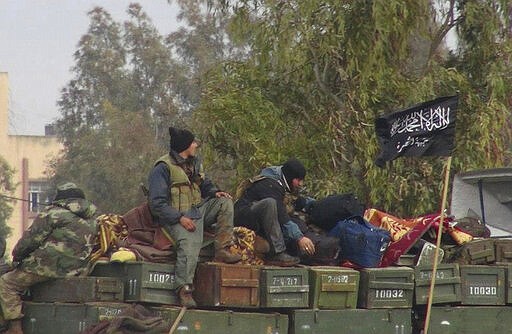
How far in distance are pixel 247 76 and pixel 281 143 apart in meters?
1.31

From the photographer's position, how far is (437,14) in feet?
74.1

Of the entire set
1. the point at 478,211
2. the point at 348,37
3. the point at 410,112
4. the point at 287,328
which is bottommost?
the point at 287,328

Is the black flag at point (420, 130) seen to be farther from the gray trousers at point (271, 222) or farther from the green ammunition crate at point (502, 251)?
the gray trousers at point (271, 222)

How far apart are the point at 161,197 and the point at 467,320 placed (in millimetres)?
3287

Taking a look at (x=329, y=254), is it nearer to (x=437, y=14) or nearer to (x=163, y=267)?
(x=163, y=267)

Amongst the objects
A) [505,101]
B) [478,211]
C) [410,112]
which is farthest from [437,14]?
[410,112]

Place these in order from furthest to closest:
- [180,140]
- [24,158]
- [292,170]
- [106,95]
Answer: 1. [24,158]
2. [106,95]
3. [292,170]
4. [180,140]

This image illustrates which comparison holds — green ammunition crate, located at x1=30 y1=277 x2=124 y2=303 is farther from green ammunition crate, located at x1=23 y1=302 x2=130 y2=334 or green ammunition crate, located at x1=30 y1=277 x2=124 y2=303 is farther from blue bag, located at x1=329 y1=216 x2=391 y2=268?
blue bag, located at x1=329 y1=216 x2=391 y2=268

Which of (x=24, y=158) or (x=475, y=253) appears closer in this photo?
(x=475, y=253)

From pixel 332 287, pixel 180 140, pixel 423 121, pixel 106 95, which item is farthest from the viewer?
pixel 106 95

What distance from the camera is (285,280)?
1162 cm

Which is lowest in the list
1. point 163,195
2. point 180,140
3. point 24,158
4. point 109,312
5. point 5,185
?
point 109,312

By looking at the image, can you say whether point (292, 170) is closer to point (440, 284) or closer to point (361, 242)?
point (361, 242)

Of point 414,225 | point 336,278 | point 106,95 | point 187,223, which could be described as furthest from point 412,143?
point 106,95
